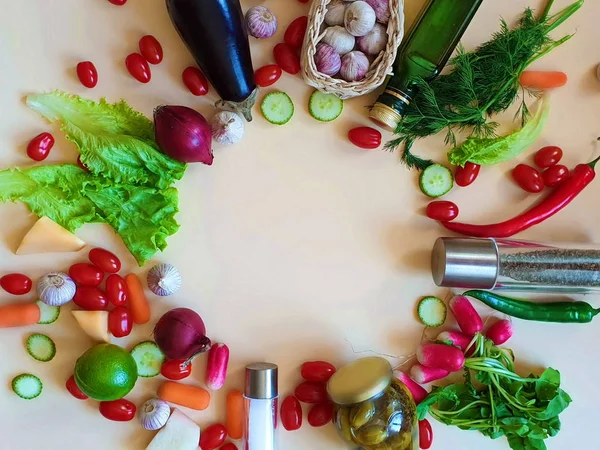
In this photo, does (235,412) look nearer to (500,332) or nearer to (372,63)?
(500,332)

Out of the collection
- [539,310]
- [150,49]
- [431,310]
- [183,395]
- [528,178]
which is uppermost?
[528,178]

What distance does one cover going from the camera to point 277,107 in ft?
3.88

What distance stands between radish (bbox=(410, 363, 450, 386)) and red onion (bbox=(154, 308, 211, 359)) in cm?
48

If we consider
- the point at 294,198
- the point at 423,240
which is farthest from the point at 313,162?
the point at 423,240

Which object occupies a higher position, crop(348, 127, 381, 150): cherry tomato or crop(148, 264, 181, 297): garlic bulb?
crop(348, 127, 381, 150): cherry tomato

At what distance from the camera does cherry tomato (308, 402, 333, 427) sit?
3.91ft

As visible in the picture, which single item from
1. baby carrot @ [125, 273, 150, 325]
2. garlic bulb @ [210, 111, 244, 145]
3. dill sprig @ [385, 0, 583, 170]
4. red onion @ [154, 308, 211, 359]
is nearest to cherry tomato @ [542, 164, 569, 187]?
dill sprig @ [385, 0, 583, 170]

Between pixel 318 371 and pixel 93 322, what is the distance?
0.52 m

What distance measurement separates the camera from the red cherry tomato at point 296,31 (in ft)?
3.80

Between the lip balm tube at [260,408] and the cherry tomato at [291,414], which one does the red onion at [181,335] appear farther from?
the cherry tomato at [291,414]

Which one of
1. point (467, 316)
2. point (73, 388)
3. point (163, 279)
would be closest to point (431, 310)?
point (467, 316)

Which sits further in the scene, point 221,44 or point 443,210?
point 443,210

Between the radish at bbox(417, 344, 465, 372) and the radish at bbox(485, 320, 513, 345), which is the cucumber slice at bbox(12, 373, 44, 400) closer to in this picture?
the radish at bbox(417, 344, 465, 372)

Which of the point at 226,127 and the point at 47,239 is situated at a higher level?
the point at 226,127
